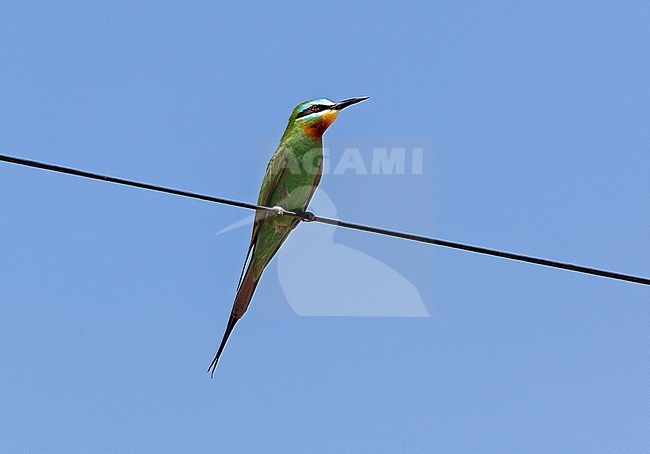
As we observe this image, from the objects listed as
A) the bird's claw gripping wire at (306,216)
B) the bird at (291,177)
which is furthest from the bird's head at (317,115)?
the bird's claw gripping wire at (306,216)

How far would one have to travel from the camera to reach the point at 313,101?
598 cm

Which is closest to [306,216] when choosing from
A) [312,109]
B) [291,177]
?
[291,177]

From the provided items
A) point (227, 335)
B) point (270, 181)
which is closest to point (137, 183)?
point (227, 335)

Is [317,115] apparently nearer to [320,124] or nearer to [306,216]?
[320,124]

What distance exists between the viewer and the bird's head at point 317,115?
587 centimetres

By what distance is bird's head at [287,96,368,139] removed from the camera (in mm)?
5871

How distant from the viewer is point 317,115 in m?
5.91

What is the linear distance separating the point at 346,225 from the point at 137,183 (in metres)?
0.79

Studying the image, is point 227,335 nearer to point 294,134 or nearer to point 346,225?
point 294,134

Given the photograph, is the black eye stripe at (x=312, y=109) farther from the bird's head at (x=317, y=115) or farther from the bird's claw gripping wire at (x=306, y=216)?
the bird's claw gripping wire at (x=306, y=216)

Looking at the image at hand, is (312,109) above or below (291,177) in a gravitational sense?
above

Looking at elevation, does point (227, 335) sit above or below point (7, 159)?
below

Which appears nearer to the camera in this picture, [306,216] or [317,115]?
[306,216]

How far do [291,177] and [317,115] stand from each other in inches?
16.7
